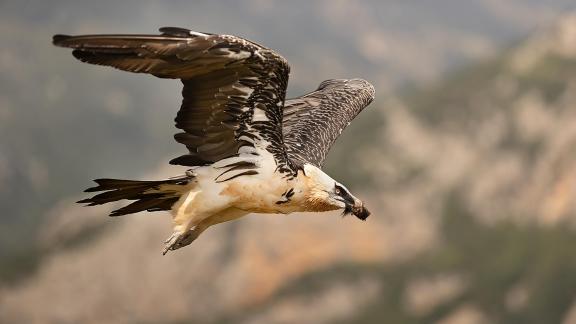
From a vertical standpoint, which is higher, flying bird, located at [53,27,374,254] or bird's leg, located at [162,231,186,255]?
flying bird, located at [53,27,374,254]

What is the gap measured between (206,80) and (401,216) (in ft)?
390

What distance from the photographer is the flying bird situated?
15.1 m

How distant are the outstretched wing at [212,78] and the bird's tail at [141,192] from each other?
0.42 metres

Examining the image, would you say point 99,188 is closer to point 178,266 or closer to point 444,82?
point 178,266

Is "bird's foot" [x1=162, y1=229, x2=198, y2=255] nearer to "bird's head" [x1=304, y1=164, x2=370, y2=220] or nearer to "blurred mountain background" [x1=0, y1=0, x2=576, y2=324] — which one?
"bird's head" [x1=304, y1=164, x2=370, y2=220]

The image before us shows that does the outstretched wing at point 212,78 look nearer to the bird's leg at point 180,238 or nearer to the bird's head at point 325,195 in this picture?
the bird's head at point 325,195

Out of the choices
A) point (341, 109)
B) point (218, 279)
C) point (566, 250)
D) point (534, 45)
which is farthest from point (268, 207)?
point (534, 45)

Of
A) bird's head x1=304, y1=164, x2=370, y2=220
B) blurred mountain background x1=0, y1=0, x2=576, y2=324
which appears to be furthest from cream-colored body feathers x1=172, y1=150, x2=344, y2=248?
blurred mountain background x1=0, y1=0, x2=576, y2=324

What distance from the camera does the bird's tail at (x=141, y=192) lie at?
16719 millimetres

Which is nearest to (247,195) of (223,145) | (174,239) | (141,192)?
(223,145)

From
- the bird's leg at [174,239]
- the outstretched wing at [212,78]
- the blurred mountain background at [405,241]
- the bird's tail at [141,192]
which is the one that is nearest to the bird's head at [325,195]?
the outstretched wing at [212,78]

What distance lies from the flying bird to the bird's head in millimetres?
16

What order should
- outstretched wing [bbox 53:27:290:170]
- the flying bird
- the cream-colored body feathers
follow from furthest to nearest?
the cream-colored body feathers < the flying bird < outstretched wing [bbox 53:27:290:170]

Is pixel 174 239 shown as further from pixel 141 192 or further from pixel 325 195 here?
pixel 325 195
